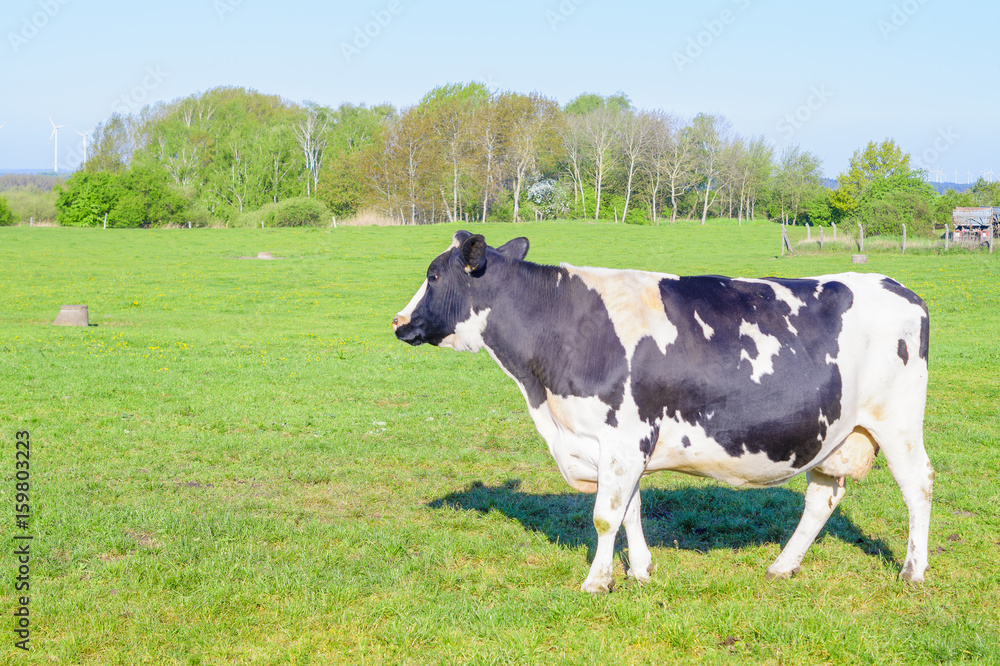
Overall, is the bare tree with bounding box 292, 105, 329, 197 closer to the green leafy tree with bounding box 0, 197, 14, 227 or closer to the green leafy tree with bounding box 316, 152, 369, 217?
the green leafy tree with bounding box 316, 152, 369, 217

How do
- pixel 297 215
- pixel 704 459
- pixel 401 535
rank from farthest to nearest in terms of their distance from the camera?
1. pixel 297 215
2. pixel 401 535
3. pixel 704 459

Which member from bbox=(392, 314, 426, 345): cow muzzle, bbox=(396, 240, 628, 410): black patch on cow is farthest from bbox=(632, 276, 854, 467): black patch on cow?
bbox=(392, 314, 426, 345): cow muzzle

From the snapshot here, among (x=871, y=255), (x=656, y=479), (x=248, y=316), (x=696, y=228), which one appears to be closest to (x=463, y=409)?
(x=656, y=479)

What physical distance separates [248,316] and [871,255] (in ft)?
105

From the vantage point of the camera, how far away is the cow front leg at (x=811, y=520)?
6672 millimetres

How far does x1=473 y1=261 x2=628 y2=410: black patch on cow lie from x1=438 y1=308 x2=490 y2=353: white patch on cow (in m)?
0.05

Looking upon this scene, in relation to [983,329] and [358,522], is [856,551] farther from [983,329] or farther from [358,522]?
[983,329]

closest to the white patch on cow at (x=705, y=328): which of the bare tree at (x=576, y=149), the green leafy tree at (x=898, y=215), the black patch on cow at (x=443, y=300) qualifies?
the black patch on cow at (x=443, y=300)

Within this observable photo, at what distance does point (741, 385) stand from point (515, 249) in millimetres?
2153

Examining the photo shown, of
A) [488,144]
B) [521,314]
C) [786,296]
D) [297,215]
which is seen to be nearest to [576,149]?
[488,144]

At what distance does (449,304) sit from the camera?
648 centimetres

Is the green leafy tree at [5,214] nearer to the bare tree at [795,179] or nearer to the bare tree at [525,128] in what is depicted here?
the bare tree at [525,128]

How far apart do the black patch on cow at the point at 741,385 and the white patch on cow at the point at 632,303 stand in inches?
2.4

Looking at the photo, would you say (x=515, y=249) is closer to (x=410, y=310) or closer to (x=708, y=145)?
(x=410, y=310)
